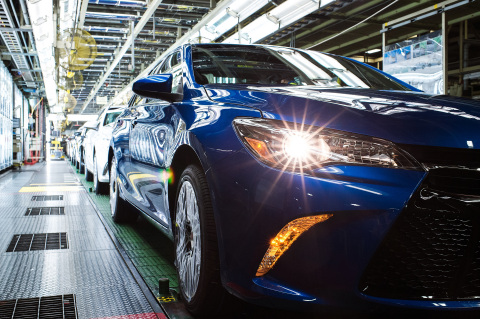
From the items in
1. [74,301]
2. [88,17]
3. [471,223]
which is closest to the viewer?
[471,223]

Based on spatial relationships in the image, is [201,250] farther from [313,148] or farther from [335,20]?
[335,20]

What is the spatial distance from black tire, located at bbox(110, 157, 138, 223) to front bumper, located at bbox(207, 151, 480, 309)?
3125mm

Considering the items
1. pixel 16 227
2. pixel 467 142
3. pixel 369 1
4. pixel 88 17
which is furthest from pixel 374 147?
pixel 88 17

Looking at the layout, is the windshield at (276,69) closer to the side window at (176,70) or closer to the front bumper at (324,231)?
the side window at (176,70)

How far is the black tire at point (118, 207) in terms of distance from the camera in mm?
4598

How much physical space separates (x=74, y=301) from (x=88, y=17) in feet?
33.4

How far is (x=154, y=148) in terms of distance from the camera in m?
2.96

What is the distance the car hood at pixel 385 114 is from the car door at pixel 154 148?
796mm

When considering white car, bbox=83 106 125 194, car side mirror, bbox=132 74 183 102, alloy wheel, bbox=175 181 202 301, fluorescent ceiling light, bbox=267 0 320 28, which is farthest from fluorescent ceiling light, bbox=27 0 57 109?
alloy wheel, bbox=175 181 202 301

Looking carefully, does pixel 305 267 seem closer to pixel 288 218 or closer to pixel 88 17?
pixel 288 218

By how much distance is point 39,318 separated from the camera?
228 cm

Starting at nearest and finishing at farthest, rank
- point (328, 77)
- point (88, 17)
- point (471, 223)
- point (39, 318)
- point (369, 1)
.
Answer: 1. point (471, 223)
2. point (39, 318)
3. point (328, 77)
4. point (369, 1)
5. point (88, 17)

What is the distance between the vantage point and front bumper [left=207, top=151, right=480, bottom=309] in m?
1.49

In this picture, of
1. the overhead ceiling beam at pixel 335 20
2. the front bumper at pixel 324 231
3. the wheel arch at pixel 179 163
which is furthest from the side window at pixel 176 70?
the overhead ceiling beam at pixel 335 20
